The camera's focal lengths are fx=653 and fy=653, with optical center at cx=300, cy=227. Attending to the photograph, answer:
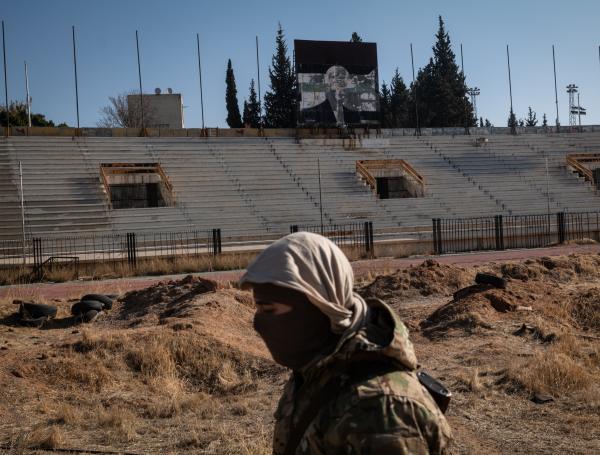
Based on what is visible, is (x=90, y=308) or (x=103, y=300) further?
(x=103, y=300)

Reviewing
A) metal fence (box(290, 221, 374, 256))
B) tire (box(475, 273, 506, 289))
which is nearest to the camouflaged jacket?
tire (box(475, 273, 506, 289))

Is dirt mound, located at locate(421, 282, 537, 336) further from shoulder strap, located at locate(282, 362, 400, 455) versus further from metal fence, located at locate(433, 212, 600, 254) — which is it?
metal fence, located at locate(433, 212, 600, 254)

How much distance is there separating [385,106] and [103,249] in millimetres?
50616

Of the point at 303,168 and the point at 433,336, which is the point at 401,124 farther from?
the point at 433,336

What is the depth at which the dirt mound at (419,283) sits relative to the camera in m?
12.4

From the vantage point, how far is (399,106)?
67.3 metres

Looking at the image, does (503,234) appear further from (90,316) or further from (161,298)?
(90,316)

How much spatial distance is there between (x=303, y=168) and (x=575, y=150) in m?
17.5

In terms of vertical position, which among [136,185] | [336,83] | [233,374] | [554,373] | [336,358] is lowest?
[233,374]

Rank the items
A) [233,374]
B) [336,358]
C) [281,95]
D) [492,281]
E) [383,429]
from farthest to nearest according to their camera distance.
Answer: [281,95] < [492,281] < [233,374] < [336,358] < [383,429]

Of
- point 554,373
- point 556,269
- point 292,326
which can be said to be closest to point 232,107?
point 556,269

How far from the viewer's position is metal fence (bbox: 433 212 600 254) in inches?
919

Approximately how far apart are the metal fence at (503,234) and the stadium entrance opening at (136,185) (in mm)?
12004

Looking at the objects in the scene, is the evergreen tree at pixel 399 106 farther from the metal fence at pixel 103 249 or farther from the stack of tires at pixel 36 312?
the stack of tires at pixel 36 312
